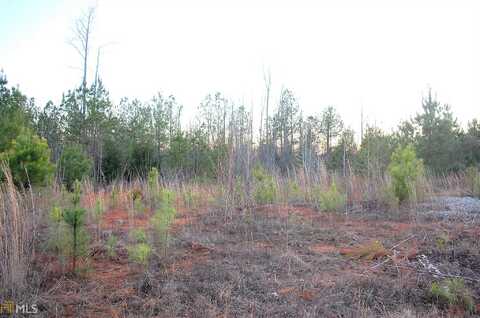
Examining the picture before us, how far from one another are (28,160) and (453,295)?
238 inches

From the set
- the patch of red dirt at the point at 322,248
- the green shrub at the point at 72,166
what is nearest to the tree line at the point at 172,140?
the green shrub at the point at 72,166

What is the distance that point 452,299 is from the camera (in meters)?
2.90

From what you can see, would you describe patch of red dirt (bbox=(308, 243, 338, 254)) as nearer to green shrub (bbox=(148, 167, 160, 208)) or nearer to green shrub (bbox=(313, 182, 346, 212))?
green shrub (bbox=(313, 182, 346, 212))

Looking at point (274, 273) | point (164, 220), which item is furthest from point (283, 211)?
point (164, 220)

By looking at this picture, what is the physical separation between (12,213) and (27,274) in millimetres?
605

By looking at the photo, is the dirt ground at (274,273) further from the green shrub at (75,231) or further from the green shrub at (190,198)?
the green shrub at (190,198)

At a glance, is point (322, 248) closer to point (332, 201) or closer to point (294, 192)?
point (332, 201)

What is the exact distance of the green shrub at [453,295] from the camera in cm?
289

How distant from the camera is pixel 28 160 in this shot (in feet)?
17.9

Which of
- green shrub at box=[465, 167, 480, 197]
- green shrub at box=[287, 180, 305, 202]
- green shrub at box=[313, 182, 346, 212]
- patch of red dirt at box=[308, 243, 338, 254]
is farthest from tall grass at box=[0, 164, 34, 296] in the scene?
green shrub at box=[465, 167, 480, 197]

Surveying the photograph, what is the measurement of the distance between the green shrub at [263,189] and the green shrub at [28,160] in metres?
3.69

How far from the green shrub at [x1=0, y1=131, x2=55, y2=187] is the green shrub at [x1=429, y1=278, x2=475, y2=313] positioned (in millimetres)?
5737

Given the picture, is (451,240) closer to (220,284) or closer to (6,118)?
(220,284)

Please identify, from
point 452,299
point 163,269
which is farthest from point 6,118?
point 452,299
